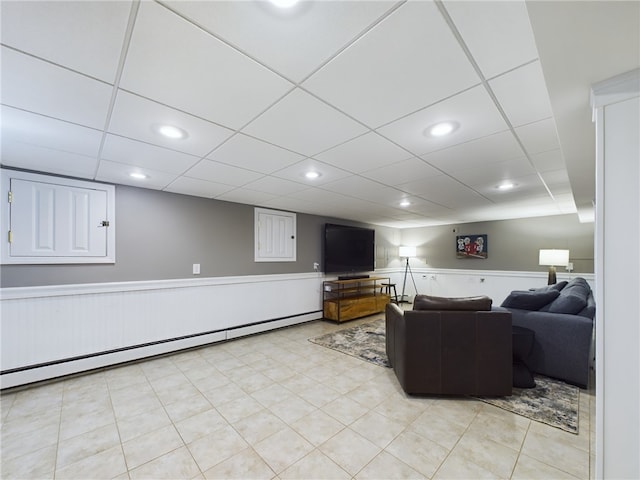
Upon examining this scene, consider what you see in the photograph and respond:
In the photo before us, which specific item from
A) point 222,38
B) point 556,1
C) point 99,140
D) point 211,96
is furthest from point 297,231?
point 556,1

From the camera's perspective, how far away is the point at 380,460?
5.79 feet

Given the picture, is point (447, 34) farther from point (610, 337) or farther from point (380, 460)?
point (380, 460)

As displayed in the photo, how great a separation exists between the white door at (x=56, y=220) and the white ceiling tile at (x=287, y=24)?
308 cm

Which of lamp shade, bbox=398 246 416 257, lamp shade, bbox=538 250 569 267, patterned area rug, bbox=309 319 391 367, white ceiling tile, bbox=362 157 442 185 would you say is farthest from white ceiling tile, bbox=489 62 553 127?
lamp shade, bbox=398 246 416 257

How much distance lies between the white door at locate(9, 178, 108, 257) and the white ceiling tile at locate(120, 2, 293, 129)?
2393 millimetres

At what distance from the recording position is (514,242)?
600cm

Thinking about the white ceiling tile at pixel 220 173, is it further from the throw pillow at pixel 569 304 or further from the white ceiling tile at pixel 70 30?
the throw pillow at pixel 569 304

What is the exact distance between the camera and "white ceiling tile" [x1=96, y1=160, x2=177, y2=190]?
271 centimetres

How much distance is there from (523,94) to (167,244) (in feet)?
13.2

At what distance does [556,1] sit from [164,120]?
2027 millimetres

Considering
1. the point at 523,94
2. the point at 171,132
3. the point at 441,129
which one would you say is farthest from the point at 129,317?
the point at 523,94

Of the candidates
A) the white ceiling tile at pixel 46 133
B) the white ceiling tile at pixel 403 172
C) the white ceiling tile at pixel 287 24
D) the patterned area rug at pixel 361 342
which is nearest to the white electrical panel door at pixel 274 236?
the patterned area rug at pixel 361 342

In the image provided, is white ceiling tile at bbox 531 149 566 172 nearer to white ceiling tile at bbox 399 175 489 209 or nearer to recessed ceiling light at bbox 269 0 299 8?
white ceiling tile at bbox 399 175 489 209

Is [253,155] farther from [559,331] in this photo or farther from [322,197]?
[559,331]
